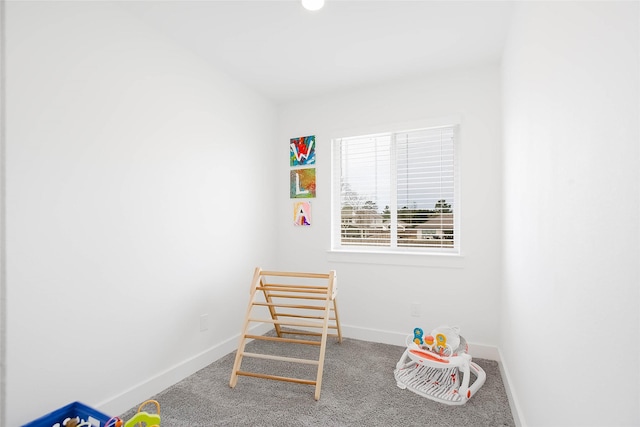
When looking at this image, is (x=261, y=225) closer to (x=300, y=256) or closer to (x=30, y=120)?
(x=300, y=256)

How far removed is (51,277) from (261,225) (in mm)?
1822

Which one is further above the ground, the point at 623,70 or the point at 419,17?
the point at 419,17

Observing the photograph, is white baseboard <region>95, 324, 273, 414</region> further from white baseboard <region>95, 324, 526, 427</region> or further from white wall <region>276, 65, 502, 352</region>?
white wall <region>276, 65, 502, 352</region>

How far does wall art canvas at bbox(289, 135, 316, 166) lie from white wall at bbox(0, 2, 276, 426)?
77 centimetres

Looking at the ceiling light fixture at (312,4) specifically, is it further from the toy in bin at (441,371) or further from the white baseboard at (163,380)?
the white baseboard at (163,380)

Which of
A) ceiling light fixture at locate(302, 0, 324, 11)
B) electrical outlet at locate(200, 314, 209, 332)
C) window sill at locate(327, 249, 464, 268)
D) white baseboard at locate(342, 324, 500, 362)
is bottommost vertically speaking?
white baseboard at locate(342, 324, 500, 362)

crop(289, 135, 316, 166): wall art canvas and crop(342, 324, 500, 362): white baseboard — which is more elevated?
crop(289, 135, 316, 166): wall art canvas

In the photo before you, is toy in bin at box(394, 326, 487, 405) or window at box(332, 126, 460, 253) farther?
window at box(332, 126, 460, 253)

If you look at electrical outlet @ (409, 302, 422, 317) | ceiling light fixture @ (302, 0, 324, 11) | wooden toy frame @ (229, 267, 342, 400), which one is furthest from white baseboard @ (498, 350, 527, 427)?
ceiling light fixture @ (302, 0, 324, 11)

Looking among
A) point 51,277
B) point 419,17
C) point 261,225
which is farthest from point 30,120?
point 419,17

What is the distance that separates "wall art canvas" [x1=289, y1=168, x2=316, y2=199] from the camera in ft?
10.9

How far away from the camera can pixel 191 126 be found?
243 centimetres

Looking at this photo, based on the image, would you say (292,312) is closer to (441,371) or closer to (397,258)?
(397,258)

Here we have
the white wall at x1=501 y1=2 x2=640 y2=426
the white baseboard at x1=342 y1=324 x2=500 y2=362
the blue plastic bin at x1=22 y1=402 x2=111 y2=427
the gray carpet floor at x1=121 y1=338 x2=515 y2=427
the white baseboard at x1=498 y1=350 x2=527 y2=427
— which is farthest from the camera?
the white baseboard at x1=342 y1=324 x2=500 y2=362
